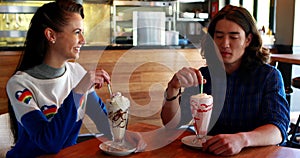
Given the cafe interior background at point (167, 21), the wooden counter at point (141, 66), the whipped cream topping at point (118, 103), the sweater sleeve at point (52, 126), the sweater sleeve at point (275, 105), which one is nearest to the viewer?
the whipped cream topping at point (118, 103)

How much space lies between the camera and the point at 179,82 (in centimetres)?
135

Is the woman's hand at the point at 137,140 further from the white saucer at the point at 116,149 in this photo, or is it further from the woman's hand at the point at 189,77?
the woman's hand at the point at 189,77

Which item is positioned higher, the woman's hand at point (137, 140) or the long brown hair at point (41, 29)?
the long brown hair at point (41, 29)

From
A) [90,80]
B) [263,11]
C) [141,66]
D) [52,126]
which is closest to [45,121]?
[52,126]

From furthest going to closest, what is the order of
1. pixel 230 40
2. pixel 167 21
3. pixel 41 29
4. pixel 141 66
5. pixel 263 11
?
pixel 167 21 < pixel 263 11 < pixel 141 66 < pixel 230 40 < pixel 41 29

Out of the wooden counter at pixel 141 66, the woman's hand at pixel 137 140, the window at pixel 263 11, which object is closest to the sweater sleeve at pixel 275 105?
the woman's hand at pixel 137 140

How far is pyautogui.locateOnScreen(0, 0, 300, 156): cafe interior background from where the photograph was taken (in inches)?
190

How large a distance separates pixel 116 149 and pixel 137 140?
115mm

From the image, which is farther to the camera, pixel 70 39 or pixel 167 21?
pixel 167 21

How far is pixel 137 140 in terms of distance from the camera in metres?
1.26

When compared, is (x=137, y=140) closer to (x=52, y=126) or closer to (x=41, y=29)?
(x=52, y=126)

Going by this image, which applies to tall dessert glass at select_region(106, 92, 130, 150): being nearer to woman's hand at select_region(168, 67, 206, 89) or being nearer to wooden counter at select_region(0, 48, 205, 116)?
woman's hand at select_region(168, 67, 206, 89)

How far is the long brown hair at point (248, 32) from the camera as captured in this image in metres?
1.60

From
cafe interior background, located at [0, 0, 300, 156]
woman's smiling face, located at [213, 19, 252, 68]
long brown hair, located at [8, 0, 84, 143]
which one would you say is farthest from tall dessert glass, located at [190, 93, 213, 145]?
cafe interior background, located at [0, 0, 300, 156]
